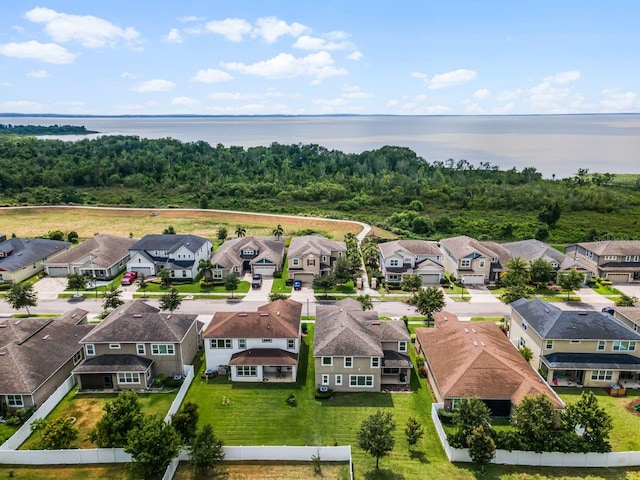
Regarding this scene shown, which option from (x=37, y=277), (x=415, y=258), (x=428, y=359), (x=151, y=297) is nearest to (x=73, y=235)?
(x=37, y=277)

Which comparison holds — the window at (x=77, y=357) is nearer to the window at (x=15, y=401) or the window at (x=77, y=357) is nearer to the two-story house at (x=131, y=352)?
the two-story house at (x=131, y=352)

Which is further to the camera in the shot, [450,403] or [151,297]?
[151,297]

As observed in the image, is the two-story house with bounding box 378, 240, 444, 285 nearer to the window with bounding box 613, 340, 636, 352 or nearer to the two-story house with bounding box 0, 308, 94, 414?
the window with bounding box 613, 340, 636, 352

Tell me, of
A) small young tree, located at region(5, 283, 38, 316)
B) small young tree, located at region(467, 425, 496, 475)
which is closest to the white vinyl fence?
small young tree, located at region(467, 425, 496, 475)

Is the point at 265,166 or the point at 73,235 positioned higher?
the point at 265,166

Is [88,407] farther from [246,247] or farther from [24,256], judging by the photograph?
[24,256]

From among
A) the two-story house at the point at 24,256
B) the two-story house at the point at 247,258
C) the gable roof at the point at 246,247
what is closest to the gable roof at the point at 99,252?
the two-story house at the point at 24,256

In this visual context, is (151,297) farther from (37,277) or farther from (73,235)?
(73,235)
